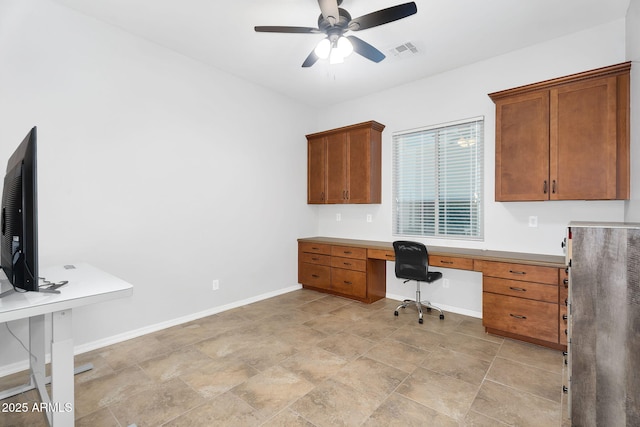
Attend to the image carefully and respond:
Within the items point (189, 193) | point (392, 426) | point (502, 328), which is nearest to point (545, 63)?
point (502, 328)

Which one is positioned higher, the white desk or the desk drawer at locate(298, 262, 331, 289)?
the white desk

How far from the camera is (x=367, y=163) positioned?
4.44m

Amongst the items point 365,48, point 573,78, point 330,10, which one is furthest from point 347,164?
point 573,78

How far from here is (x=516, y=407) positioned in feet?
6.76

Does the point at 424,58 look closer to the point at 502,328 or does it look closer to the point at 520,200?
the point at 520,200

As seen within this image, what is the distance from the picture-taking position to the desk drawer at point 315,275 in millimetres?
4645

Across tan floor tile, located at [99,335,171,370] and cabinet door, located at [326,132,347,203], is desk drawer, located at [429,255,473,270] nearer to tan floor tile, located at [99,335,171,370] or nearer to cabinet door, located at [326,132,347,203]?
cabinet door, located at [326,132,347,203]

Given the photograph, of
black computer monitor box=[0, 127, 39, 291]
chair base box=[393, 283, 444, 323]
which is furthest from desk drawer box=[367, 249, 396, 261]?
black computer monitor box=[0, 127, 39, 291]

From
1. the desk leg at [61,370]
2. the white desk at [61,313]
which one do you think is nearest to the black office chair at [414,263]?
the white desk at [61,313]

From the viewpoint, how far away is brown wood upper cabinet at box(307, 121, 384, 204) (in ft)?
14.6

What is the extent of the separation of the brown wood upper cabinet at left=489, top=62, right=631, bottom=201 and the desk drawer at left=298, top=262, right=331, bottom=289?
8.27 ft

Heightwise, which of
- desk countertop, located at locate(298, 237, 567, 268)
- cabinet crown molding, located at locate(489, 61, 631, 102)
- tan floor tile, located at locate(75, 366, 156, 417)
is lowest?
tan floor tile, located at locate(75, 366, 156, 417)

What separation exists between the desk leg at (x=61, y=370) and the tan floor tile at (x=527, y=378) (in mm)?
2792

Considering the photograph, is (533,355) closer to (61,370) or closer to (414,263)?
(414,263)
